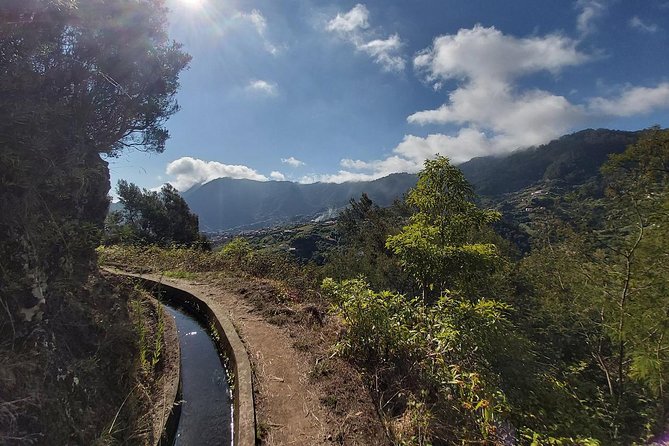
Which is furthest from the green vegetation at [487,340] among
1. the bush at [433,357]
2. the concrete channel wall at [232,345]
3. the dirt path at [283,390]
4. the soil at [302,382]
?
the concrete channel wall at [232,345]

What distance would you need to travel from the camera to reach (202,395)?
578cm

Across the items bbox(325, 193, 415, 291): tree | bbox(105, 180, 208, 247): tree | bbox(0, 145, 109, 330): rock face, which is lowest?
bbox(325, 193, 415, 291): tree

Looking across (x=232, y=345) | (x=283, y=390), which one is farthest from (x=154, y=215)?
(x=283, y=390)

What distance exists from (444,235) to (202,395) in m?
5.11

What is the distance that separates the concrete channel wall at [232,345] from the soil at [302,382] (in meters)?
0.15

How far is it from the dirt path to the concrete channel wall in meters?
0.15

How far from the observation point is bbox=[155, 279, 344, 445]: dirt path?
431cm

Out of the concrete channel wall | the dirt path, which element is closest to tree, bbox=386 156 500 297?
the dirt path

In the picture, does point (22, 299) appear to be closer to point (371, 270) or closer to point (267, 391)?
point (267, 391)

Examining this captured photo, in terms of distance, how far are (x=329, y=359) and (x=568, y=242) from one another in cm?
1459

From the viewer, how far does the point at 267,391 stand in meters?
5.22

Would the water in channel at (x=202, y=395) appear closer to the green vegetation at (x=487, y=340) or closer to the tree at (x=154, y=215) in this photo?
the green vegetation at (x=487, y=340)

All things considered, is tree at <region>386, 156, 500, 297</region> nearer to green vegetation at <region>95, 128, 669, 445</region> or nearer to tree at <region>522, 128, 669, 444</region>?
green vegetation at <region>95, 128, 669, 445</region>

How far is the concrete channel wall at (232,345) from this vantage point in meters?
4.42
